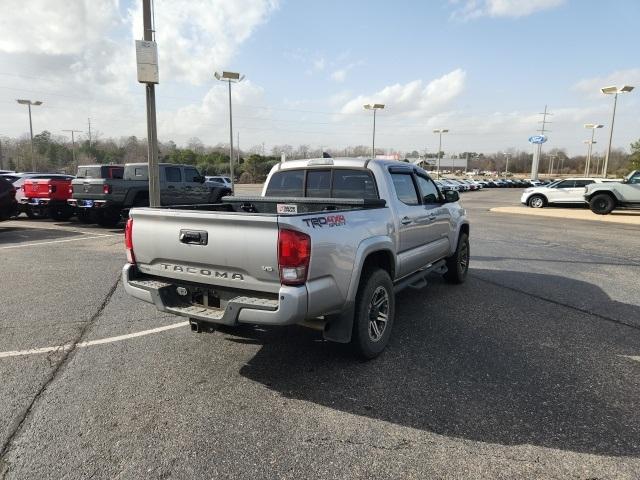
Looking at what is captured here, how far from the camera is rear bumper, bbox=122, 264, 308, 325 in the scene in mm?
3150

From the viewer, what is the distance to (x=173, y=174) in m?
14.7

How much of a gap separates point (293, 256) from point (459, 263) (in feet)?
14.5

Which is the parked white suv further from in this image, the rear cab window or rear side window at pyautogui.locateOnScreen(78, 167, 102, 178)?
the rear cab window

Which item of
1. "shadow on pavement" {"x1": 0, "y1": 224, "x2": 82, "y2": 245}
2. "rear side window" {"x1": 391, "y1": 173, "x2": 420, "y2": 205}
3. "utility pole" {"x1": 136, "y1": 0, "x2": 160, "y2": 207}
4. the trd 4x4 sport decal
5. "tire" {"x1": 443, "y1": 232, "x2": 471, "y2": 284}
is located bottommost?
"shadow on pavement" {"x1": 0, "y1": 224, "x2": 82, "y2": 245}

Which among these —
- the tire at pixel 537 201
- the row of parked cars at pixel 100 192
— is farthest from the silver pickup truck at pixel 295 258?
the tire at pixel 537 201

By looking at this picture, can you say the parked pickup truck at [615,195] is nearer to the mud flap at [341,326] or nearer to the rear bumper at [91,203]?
the rear bumper at [91,203]

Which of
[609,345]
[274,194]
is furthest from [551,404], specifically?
[274,194]

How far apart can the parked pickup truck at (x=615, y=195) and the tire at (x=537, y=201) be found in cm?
524

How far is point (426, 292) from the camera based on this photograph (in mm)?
6473

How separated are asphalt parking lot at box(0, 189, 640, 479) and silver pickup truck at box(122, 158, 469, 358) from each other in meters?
0.52

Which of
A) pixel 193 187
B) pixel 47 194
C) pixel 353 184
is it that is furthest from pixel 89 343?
pixel 47 194

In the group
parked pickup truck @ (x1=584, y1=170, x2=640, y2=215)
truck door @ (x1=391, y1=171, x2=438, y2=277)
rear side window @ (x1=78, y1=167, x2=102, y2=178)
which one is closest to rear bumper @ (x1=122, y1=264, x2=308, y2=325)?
truck door @ (x1=391, y1=171, x2=438, y2=277)

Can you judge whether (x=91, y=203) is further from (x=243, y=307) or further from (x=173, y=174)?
(x=243, y=307)

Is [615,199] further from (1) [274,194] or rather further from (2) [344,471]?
(2) [344,471]
